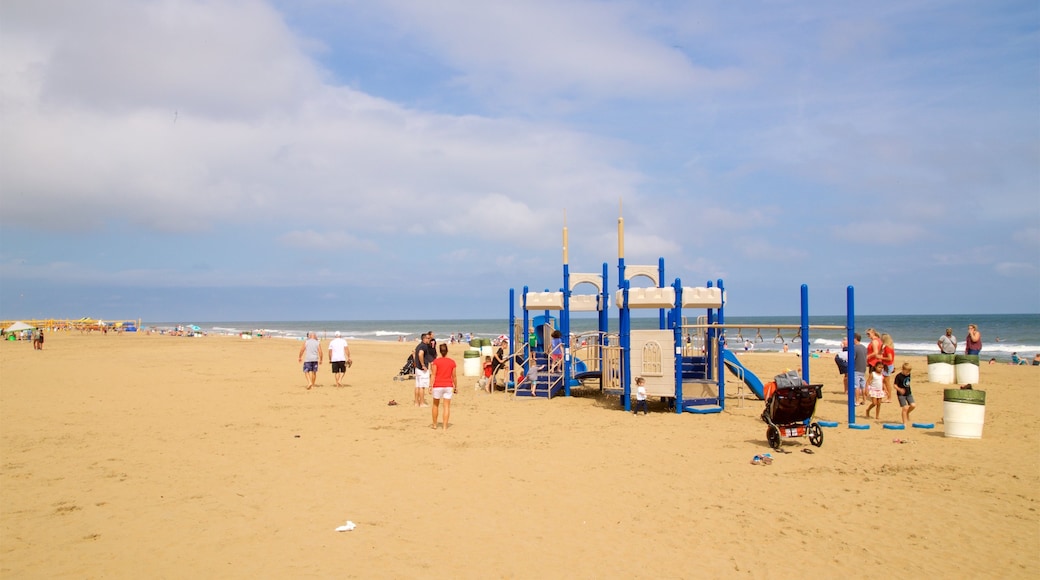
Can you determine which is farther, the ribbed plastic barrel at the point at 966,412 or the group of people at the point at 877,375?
the group of people at the point at 877,375

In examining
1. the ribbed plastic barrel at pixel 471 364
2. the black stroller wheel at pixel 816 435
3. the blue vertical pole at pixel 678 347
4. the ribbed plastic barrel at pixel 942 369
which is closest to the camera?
the black stroller wheel at pixel 816 435

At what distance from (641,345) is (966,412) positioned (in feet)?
18.8

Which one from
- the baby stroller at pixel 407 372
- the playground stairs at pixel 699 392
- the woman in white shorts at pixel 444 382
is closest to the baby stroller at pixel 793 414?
the playground stairs at pixel 699 392

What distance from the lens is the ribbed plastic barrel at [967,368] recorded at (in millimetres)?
18547

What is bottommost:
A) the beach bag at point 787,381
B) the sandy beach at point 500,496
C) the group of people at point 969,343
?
the sandy beach at point 500,496

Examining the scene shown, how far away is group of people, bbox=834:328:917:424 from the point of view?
1194cm

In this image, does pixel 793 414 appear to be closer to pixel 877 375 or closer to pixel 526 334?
pixel 877 375

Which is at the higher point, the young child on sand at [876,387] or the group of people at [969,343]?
the group of people at [969,343]

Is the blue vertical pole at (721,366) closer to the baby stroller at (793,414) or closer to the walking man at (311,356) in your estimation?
the baby stroller at (793,414)

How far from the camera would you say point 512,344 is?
18.8 m

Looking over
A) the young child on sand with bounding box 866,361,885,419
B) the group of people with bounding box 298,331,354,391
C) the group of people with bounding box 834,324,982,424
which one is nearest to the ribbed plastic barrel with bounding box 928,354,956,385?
the group of people with bounding box 834,324,982,424

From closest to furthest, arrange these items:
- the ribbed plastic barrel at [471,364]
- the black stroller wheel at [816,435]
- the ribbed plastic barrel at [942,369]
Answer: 1. the black stroller wheel at [816,435]
2. the ribbed plastic barrel at [942,369]
3. the ribbed plastic barrel at [471,364]

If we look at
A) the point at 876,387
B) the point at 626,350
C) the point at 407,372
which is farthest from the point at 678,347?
the point at 407,372

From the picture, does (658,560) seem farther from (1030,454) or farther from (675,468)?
(1030,454)
